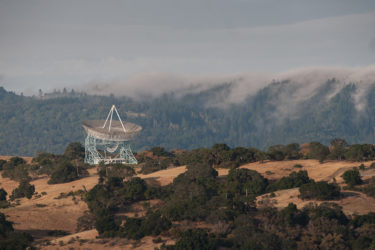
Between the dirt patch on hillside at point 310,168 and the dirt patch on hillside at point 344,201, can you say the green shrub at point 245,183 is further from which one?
the dirt patch on hillside at point 310,168

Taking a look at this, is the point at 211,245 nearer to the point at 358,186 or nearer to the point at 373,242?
the point at 373,242

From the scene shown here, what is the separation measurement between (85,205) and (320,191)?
4097 centimetres

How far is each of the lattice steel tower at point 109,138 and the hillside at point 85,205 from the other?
1936 cm

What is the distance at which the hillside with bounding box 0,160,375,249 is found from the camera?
65.6 metres

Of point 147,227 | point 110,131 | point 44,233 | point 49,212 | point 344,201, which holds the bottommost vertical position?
point 44,233

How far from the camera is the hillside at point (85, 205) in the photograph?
65562mm

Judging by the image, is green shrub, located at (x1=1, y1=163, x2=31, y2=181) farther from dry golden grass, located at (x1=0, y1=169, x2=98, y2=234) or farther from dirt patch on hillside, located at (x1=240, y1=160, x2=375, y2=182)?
dirt patch on hillside, located at (x1=240, y1=160, x2=375, y2=182)

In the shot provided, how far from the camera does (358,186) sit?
87.4 meters

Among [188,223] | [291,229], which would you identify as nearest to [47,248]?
[188,223]

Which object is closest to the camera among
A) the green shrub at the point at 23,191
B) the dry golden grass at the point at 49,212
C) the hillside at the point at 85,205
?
the hillside at the point at 85,205

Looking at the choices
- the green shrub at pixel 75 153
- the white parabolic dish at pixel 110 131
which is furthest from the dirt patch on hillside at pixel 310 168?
the green shrub at pixel 75 153

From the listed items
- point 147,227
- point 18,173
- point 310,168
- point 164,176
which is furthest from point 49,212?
point 310,168

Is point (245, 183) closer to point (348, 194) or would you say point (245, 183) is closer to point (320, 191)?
point (320, 191)

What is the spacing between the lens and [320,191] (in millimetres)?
79625
